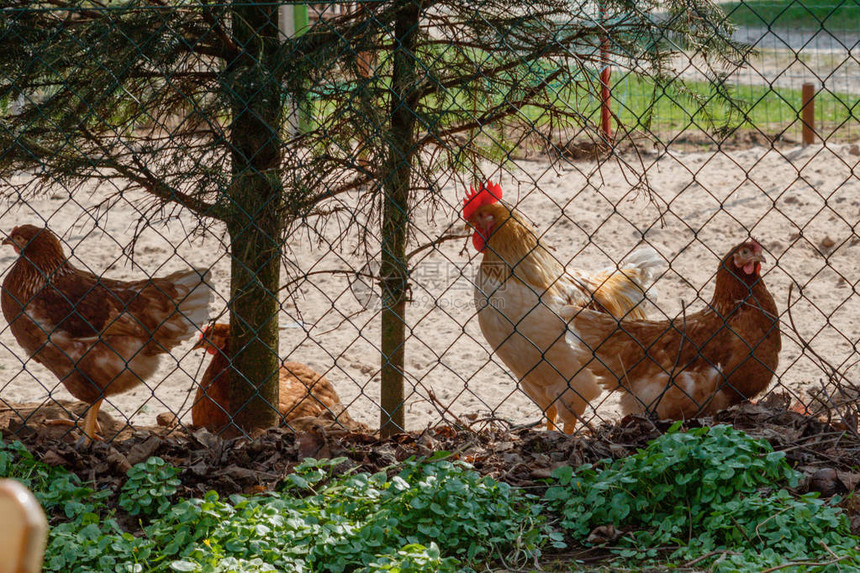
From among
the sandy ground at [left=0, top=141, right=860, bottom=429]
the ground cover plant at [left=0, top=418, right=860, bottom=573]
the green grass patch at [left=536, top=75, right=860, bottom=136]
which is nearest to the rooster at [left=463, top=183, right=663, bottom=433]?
the sandy ground at [left=0, top=141, right=860, bottom=429]

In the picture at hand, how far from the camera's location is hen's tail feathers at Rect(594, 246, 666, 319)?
4652mm

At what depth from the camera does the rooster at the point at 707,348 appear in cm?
358

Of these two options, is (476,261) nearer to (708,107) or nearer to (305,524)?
(708,107)

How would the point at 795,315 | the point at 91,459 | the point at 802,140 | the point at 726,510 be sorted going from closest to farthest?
the point at 726,510, the point at 91,459, the point at 795,315, the point at 802,140

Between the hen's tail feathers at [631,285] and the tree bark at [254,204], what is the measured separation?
183 cm

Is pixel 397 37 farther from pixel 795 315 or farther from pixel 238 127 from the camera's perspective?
pixel 795 315

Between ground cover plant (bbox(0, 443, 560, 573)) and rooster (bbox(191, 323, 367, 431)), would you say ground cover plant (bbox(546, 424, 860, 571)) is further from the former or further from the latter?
rooster (bbox(191, 323, 367, 431))

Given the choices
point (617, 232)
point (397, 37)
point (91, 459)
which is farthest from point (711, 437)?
point (617, 232)

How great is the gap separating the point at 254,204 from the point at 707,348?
2027 millimetres

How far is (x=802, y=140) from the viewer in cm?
1012

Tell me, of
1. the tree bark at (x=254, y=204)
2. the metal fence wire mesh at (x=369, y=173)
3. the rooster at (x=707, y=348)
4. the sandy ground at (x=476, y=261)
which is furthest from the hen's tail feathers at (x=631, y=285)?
the tree bark at (x=254, y=204)

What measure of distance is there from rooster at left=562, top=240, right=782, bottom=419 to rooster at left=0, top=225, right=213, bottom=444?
6.70 feet

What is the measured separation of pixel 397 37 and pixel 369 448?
151 centimetres

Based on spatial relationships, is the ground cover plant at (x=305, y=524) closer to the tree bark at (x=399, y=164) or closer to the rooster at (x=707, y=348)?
the tree bark at (x=399, y=164)
